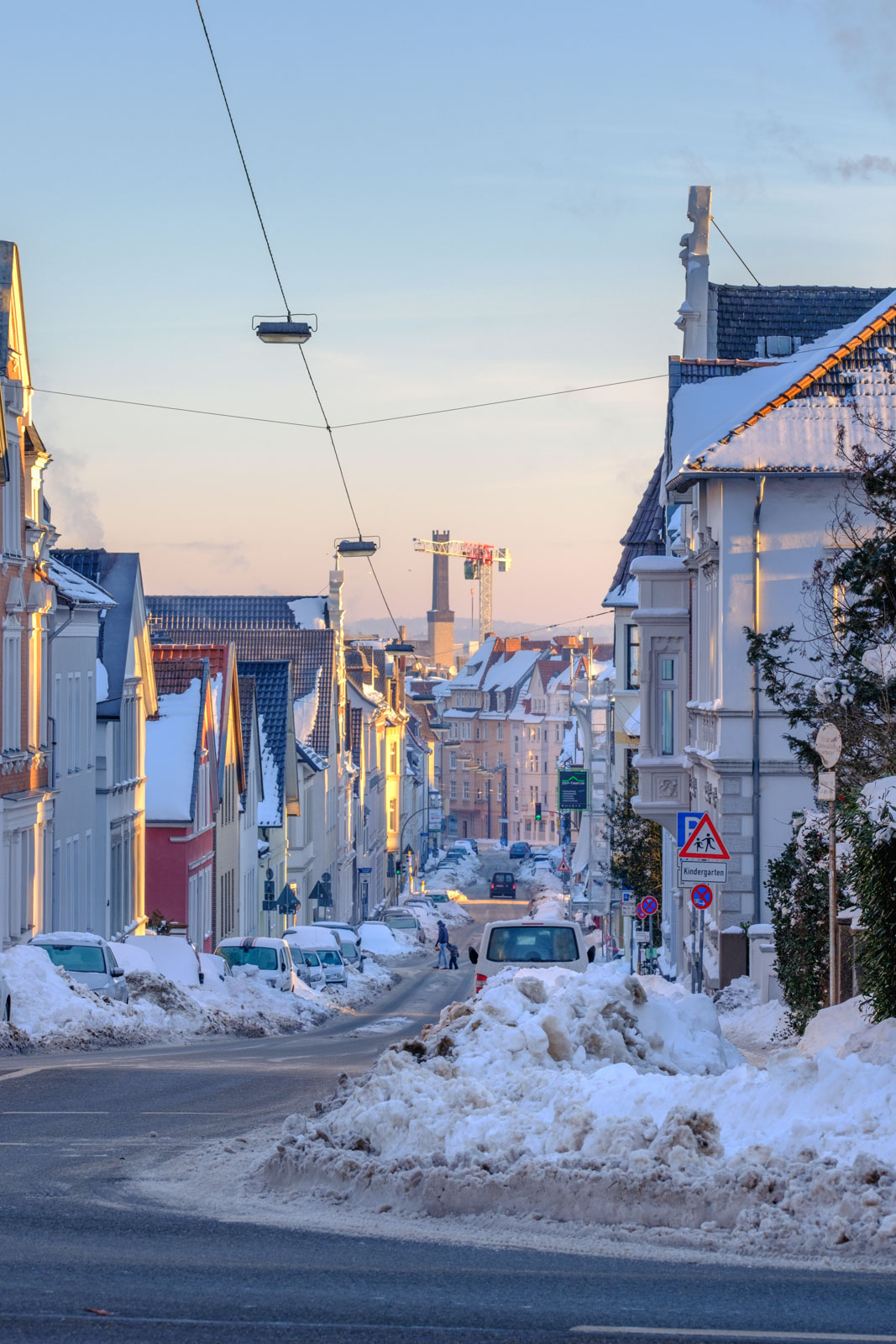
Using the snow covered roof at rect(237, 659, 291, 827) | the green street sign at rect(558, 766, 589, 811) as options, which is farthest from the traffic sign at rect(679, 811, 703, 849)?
the green street sign at rect(558, 766, 589, 811)

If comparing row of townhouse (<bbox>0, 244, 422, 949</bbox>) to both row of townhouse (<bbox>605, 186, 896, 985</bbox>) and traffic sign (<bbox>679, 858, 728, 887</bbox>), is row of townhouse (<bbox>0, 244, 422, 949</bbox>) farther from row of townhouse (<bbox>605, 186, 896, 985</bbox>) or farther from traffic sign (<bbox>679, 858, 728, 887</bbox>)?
traffic sign (<bbox>679, 858, 728, 887</bbox>)

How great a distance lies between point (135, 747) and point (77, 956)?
46.5 ft

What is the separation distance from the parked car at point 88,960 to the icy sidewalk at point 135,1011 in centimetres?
41

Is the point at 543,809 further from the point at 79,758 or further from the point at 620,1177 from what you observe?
the point at 620,1177

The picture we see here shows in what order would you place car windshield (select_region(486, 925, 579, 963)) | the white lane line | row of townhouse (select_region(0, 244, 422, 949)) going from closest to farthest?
the white lane line < car windshield (select_region(486, 925, 579, 963)) < row of townhouse (select_region(0, 244, 422, 949))

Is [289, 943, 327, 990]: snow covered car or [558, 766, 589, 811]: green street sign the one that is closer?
[289, 943, 327, 990]: snow covered car

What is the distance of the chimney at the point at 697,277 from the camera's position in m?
34.4

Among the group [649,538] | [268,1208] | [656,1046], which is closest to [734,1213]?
[268,1208]

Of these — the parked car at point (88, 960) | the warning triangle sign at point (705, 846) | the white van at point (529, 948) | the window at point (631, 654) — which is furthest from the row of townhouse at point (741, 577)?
the window at point (631, 654)

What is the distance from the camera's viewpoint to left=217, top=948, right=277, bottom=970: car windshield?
3888 cm

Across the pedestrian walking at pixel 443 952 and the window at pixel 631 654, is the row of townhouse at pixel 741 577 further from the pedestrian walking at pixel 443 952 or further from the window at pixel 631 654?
the pedestrian walking at pixel 443 952

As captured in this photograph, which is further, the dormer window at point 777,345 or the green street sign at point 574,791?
the green street sign at point 574,791

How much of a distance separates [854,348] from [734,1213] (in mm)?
19844

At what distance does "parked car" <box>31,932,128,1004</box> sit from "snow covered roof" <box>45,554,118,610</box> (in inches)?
300
